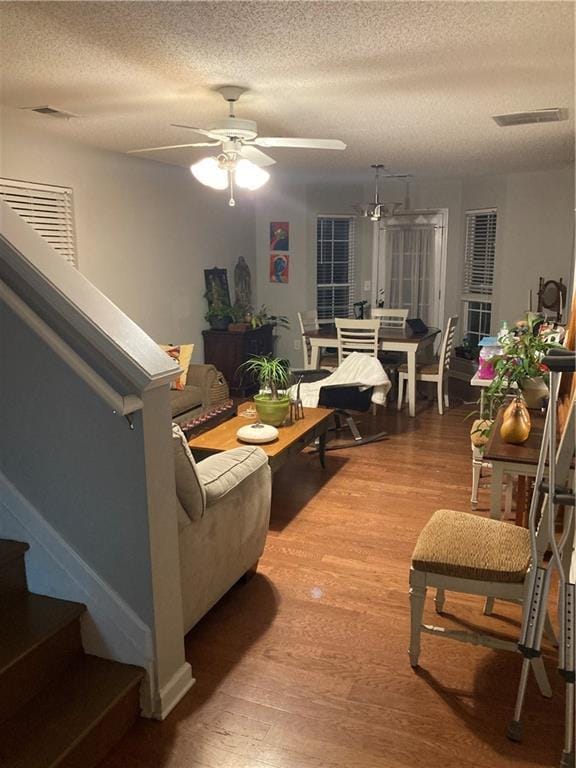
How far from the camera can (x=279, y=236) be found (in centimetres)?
776

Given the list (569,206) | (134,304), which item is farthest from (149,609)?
(569,206)

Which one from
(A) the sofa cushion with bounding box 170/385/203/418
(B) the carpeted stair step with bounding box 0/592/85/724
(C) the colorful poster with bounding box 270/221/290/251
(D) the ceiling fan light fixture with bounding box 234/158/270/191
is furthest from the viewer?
(C) the colorful poster with bounding box 270/221/290/251

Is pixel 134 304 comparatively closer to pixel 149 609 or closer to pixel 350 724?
pixel 149 609

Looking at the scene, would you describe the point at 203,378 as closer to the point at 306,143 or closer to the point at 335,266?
the point at 306,143

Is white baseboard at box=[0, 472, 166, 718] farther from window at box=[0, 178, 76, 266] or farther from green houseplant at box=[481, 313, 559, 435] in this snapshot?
window at box=[0, 178, 76, 266]

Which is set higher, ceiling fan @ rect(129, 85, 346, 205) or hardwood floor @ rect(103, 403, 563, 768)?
ceiling fan @ rect(129, 85, 346, 205)

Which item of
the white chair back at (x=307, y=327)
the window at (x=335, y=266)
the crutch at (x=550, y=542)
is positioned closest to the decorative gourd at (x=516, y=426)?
the crutch at (x=550, y=542)

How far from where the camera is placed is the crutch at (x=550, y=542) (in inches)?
69.8

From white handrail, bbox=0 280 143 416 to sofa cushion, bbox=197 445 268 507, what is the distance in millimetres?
738

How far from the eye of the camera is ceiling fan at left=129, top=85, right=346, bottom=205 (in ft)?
10.3

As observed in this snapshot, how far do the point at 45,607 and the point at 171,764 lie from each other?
25.8 inches

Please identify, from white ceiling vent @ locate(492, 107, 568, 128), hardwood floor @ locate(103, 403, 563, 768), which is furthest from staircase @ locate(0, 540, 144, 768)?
white ceiling vent @ locate(492, 107, 568, 128)

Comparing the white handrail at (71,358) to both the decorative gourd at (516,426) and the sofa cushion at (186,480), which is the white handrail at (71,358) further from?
the decorative gourd at (516,426)

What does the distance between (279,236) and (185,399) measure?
359cm
